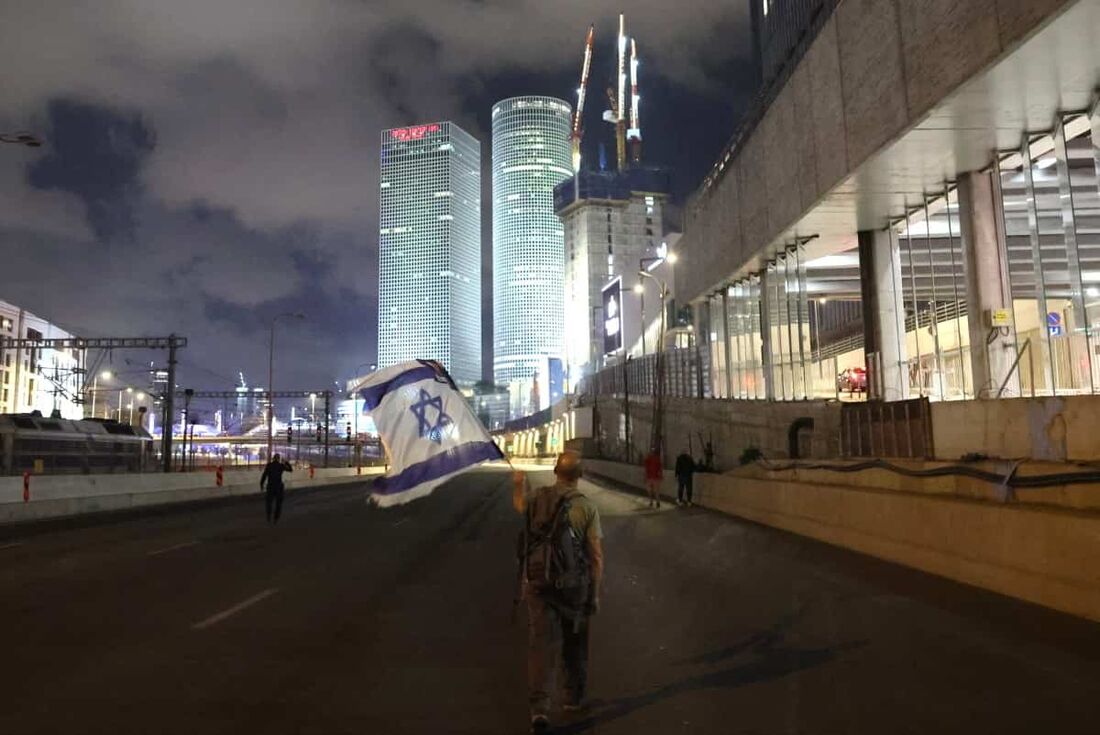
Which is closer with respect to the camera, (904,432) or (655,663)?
(655,663)

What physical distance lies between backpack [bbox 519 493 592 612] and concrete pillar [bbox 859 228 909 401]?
17624mm

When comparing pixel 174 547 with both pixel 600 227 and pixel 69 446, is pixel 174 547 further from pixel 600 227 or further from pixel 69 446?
pixel 600 227

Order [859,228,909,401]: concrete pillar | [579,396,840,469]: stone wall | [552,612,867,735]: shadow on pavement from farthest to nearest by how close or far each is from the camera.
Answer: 1. [579,396,840,469]: stone wall
2. [859,228,909,401]: concrete pillar
3. [552,612,867,735]: shadow on pavement

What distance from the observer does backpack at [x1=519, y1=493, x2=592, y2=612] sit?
5148mm

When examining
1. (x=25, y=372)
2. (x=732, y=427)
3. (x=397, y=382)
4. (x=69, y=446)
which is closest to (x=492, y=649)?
(x=397, y=382)

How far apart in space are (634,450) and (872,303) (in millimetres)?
32877

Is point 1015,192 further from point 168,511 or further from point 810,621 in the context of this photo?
point 168,511

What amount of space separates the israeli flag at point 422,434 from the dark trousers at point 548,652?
244 cm

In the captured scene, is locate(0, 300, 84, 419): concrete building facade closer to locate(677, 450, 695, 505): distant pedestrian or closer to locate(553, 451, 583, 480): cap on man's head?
locate(677, 450, 695, 505): distant pedestrian

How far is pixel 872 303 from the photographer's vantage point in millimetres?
22422

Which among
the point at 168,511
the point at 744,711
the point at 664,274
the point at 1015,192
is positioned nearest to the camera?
the point at 744,711

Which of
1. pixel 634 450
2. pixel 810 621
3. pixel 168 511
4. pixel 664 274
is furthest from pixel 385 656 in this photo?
pixel 664 274

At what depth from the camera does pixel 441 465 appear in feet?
25.7

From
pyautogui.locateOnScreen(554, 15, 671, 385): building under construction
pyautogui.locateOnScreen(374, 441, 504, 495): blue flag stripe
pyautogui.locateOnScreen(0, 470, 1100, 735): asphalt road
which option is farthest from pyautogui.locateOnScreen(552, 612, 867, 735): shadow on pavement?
pyautogui.locateOnScreen(554, 15, 671, 385): building under construction
